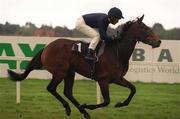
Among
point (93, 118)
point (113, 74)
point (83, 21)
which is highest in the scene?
point (83, 21)

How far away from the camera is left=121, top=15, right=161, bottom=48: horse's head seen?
1027cm

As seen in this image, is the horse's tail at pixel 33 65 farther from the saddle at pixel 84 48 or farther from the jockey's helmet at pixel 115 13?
the jockey's helmet at pixel 115 13

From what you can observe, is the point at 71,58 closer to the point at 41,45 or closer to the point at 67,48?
the point at 67,48

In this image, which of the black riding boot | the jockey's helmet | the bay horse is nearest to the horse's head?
the bay horse

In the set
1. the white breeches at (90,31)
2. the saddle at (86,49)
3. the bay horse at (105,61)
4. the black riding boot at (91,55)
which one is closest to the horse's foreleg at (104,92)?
the bay horse at (105,61)

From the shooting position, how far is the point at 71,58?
34.3ft

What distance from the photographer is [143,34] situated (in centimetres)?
1030

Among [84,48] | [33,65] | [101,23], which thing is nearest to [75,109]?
[33,65]

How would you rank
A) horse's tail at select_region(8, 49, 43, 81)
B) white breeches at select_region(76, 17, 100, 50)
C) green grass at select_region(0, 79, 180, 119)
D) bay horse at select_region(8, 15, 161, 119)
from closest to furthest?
bay horse at select_region(8, 15, 161, 119) < white breeches at select_region(76, 17, 100, 50) < green grass at select_region(0, 79, 180, 119) < horse's tail at select_region(8, 49, 43, 81)

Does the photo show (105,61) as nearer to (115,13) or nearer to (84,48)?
(84,48)

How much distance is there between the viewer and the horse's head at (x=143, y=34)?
404 inches

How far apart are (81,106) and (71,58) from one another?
3.11 feet

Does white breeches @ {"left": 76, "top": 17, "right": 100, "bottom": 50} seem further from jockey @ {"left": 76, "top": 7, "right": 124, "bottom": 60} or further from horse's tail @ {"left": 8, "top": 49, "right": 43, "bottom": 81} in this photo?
horse's tail @ {"left": 8, "top": 49, "right": 43, "bottom": 81}

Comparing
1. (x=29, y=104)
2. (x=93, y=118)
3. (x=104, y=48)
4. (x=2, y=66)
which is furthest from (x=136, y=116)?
(x=2, y=66)
